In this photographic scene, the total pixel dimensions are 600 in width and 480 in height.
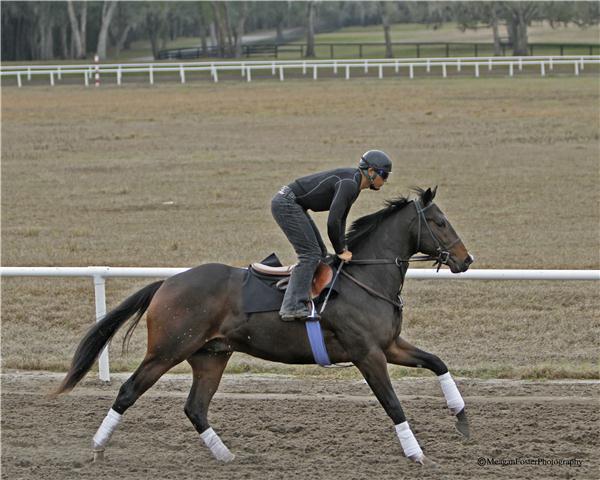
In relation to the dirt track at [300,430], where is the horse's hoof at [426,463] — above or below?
above

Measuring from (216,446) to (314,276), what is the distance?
1.30m

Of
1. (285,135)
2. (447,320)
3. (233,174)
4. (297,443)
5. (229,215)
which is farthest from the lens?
(285,135)

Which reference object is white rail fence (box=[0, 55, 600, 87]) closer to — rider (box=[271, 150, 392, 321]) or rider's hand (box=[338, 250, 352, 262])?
rider (box=[271, 150, 392, 321])

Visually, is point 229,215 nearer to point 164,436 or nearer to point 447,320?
point 447,320

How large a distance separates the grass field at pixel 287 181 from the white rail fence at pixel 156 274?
0.90m

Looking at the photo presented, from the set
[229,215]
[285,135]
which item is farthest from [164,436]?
[285,135]

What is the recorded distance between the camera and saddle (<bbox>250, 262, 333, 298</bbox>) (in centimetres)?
684

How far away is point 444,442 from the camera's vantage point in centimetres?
706

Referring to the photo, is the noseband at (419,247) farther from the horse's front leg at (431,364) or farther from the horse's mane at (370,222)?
the horse's front leg at (431,364)

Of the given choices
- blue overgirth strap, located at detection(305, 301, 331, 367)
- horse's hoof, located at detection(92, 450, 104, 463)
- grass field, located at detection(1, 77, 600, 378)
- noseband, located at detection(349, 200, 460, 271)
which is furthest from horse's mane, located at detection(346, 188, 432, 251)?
grass field, located at detection(1, 77, 600, 378)

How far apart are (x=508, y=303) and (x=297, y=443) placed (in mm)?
5006

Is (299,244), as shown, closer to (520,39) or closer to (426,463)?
(426,463)

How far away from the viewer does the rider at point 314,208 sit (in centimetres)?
668

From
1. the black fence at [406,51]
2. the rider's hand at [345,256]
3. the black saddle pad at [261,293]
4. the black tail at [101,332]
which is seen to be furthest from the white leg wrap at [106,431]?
the black fence at [406,51]
